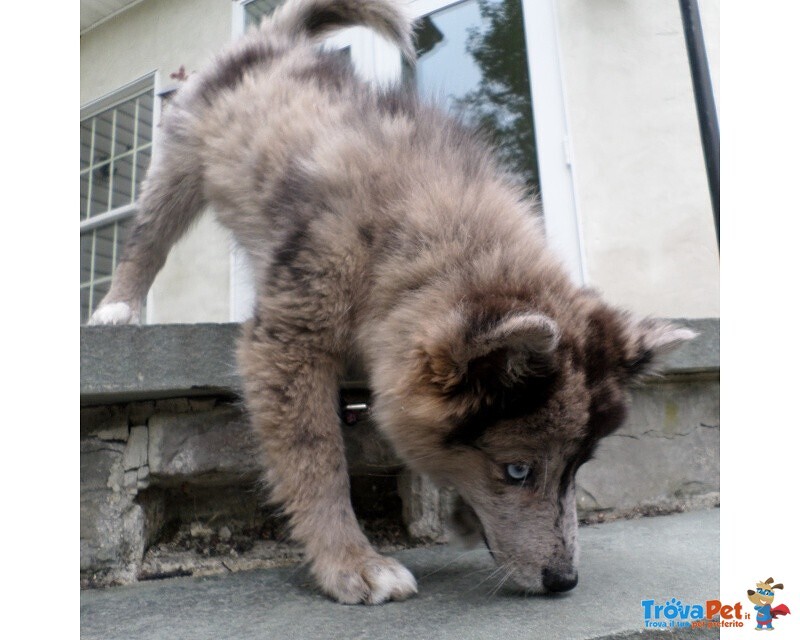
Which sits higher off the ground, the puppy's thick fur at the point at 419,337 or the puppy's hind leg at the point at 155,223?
the puppy's hind leg at the point at 155,223

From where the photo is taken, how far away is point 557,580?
191 centimetres

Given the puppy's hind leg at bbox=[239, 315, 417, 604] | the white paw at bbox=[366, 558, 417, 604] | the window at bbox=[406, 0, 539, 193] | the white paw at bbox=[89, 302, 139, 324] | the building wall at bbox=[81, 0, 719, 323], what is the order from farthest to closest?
the window at bbox=[406, 0, 539, 193], the building wall at bbox=[81, 0, 719, 323], the white paw at bbox=[89, 302, 139, 324], the puppy's hind leg at bbox=[239, 315, 417, 604], the white paw at bbox=[366, 558, 417, 604]

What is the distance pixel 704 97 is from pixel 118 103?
19.8ft

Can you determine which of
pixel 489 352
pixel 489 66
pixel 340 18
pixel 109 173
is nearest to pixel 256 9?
pixel 489 66

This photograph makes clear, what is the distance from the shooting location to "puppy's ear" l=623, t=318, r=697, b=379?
215 centimetres

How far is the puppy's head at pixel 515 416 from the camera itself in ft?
5.95

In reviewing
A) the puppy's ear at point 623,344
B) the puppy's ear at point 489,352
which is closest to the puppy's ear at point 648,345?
the puppy's ear at point 623,344

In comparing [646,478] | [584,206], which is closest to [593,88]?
[584,206]

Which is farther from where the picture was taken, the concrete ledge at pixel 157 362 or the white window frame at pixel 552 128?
the white window frame at pixel 552 128
